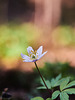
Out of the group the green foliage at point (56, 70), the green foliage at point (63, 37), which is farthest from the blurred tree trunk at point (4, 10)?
the green foliage at point (56, 70)

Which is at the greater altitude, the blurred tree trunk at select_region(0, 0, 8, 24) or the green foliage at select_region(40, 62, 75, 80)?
the blurred tree trunk at select_region(0, 0, 8, 24)

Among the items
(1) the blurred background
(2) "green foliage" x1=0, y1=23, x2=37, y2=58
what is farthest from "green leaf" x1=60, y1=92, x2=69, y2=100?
(2) "green foliage" x1=0, y1=23, x2=37, y2=58

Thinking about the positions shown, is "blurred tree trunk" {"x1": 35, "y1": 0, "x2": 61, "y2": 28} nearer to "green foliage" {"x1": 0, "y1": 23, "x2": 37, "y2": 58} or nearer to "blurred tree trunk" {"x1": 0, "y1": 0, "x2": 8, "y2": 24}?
"green foliage" {"x1": 0, "y1": 23, "x2": 37, "y2": 58}

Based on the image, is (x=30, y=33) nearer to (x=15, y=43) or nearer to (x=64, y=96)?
(x=15, y=43)

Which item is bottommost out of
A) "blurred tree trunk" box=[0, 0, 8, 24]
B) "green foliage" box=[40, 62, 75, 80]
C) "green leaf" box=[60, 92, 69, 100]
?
"green leaf" box=[60, 92, 69, 100]

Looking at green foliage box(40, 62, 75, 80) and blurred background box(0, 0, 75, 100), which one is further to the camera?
blurred background box(0, 0, 75, 100)

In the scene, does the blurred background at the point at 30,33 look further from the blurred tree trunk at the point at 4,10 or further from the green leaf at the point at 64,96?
the green leaf at the point at 64,96

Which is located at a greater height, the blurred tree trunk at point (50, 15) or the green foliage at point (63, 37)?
the blurred tree trunk at point (50, 15)

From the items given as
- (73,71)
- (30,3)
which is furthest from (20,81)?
(30,3)
